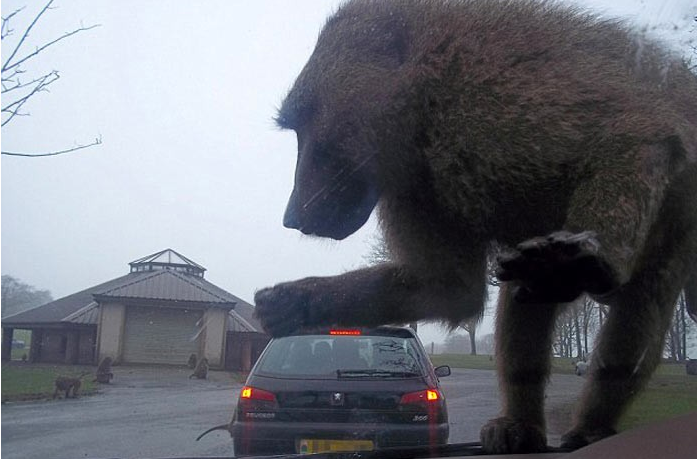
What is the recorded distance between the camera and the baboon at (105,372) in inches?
134

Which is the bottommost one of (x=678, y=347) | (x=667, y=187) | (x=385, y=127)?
(x=678, y=347)

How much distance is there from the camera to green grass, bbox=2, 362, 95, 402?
3119 millimetres

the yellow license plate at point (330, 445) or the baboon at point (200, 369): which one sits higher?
the baboon at point (200, 369)

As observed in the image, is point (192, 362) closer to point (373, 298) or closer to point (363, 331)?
point (363, 331)

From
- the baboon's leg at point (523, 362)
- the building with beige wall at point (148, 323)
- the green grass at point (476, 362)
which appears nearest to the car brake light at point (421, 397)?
the green grass at point (476, 362)

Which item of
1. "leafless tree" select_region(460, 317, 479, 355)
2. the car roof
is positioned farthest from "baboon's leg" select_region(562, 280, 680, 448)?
the car roof

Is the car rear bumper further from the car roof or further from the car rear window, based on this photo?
the car roof

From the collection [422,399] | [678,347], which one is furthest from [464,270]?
[678,347]

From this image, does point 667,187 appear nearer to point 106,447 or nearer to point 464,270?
point 464,270

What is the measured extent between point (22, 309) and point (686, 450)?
287 cm

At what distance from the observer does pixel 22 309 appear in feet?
11.7

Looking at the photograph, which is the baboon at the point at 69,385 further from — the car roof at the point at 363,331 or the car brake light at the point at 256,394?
the car roof at the point at 363,331

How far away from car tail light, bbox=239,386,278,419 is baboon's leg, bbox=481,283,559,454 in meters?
1.09

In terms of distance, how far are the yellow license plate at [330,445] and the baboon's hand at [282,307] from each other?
0.49 meters
